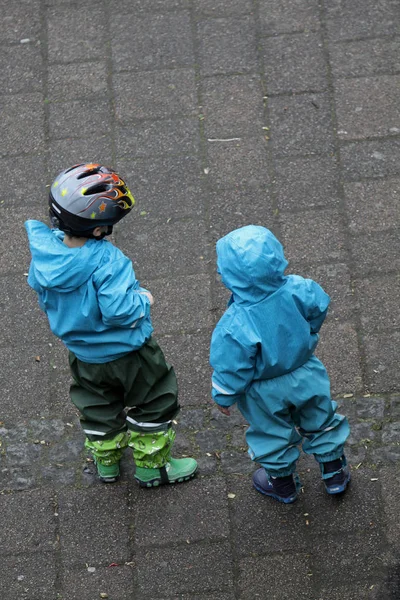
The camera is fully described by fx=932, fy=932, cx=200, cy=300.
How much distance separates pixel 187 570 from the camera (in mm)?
3953

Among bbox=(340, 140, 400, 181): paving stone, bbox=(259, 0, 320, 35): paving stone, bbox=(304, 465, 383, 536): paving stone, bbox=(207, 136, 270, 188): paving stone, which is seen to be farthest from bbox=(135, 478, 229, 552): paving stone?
bbox=(259, 0, 320, 35): paving stone

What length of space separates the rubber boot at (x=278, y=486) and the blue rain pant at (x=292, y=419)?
0.23 feet

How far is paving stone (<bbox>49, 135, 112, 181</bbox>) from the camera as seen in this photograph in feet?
17.8

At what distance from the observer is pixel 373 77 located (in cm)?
570

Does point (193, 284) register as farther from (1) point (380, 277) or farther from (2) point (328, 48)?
(2) point (328, 48)

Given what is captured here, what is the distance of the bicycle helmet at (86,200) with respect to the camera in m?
3.57

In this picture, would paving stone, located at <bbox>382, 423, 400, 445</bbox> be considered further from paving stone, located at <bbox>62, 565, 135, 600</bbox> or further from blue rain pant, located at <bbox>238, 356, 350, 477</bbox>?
paving stone, located at <bbox>62, 565, 135, 600</bbox>

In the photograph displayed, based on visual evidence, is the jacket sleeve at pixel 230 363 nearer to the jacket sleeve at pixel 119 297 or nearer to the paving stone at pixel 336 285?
the jacket sleeve at pixel 119 297

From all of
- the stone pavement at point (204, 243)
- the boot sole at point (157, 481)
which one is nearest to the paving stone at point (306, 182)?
the stone pavement at point (204, 243)

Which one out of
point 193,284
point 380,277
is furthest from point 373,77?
point 193,284

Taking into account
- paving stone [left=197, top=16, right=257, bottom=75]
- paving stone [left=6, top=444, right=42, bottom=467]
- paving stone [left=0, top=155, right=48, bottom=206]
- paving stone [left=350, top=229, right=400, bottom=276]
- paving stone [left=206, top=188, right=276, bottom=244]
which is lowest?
paving stone [left=6, top=444, right=42, bottom=467]

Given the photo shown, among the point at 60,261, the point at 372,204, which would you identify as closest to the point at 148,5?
the point at 372,204

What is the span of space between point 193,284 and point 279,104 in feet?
4.67

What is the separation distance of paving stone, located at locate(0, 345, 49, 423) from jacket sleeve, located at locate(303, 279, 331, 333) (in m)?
1.51
